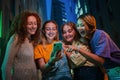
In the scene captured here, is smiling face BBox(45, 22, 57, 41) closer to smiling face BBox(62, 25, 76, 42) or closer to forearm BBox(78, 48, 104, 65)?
smiling face BBox(62, 25, 76, 42)

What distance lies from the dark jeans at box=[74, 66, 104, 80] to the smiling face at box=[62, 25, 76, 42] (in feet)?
1.91

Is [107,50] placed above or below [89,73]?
above

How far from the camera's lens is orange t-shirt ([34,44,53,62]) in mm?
3002

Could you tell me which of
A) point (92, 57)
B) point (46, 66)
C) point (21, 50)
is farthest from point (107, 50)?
point (21, 50)

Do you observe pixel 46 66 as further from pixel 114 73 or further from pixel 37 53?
pixel 114 73

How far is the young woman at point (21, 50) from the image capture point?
106 inches

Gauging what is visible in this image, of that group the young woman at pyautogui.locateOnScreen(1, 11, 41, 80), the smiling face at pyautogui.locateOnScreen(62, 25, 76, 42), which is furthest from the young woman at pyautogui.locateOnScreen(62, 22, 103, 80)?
the young woman at pyautogui.locateOnScreen(1, 11, 41, 80)

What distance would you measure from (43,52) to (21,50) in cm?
35

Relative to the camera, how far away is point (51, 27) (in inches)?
125

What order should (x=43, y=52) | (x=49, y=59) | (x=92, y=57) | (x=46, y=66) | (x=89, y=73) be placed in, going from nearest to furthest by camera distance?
(x=92, y=57), (x=89, y=73), (x=46, y=66), (x=49, y=59), (x=43, y=52)

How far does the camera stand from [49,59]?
9.62 feet

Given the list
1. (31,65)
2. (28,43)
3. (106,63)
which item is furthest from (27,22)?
(106,63)

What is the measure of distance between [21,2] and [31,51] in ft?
25.9

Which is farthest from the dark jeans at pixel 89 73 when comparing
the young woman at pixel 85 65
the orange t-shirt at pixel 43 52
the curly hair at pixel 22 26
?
the curly hair at pixel 22 26
